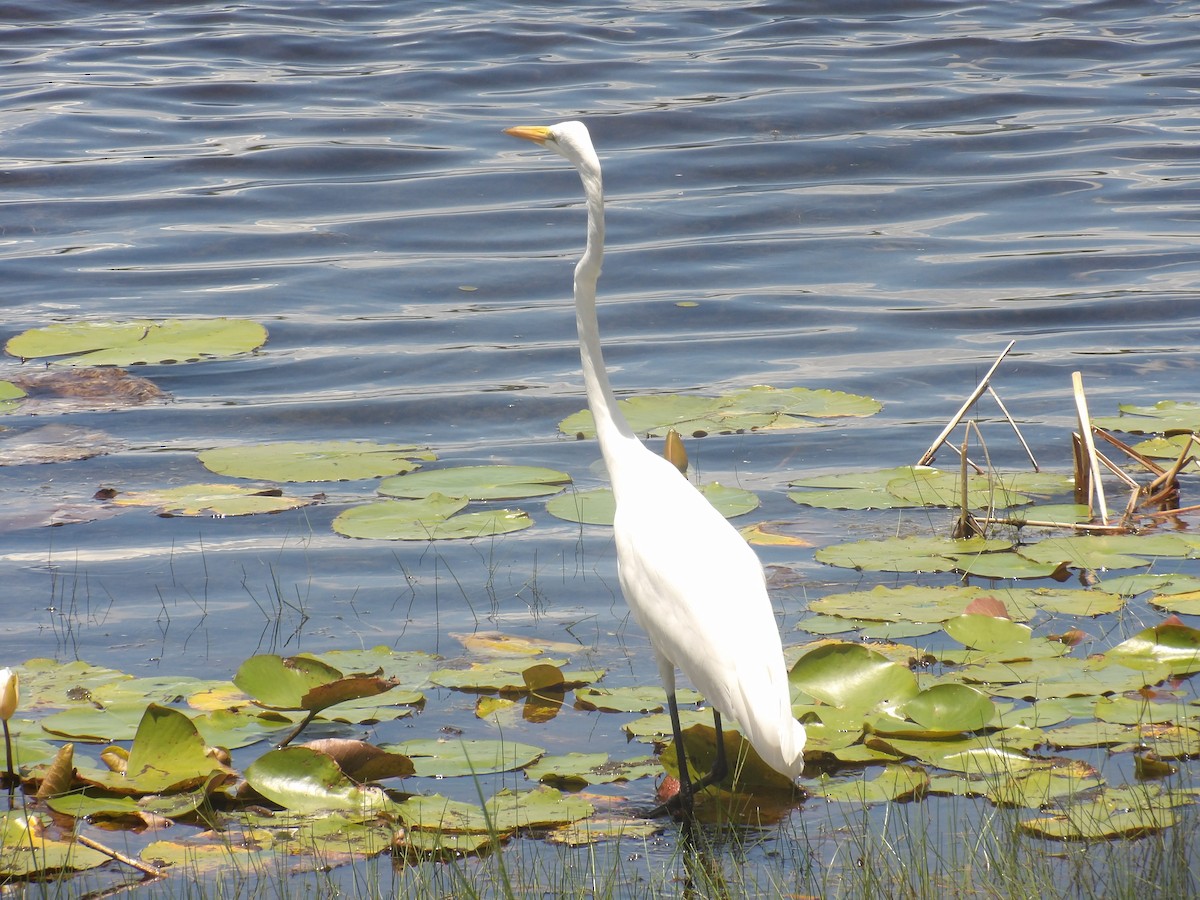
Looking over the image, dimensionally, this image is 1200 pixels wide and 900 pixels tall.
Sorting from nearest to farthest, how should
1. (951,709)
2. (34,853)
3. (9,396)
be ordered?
(34,853) < (951,709) < (9,396)

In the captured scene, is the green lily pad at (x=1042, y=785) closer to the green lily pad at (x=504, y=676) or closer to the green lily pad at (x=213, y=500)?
the green lily pad at (x=504, y=676)

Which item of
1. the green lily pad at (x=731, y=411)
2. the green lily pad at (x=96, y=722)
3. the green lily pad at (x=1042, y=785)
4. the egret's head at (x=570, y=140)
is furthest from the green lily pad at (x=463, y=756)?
the green lily pad at (x=731, y=411)

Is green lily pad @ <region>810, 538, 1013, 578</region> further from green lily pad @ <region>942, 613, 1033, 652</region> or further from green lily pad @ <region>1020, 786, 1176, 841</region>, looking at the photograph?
green lily pad @ <region>1020, 786, 1176, 841</region>

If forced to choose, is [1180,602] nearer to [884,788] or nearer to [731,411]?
[884,788]

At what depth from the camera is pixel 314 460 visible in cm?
557

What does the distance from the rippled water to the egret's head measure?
1.43 metres

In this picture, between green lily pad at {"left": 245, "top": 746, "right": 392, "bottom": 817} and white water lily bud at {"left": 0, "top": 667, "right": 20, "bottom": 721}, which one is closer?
white water lily bud at {"left": 0, "top": 667, "right": 20, "bottom": 721}

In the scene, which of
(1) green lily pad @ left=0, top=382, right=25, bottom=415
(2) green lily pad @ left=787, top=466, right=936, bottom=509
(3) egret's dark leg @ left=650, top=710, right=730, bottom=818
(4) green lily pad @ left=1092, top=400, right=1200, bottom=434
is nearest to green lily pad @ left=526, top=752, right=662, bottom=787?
(3) egret's dark leg @ left=650, top=710, right=730, bottom=818

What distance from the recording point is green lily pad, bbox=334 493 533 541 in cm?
486

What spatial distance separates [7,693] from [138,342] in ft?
14.7

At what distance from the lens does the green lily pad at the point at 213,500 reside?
16.9ft

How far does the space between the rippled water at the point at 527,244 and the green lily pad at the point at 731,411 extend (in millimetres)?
173

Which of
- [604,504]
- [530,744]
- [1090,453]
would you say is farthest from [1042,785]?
[604,504]

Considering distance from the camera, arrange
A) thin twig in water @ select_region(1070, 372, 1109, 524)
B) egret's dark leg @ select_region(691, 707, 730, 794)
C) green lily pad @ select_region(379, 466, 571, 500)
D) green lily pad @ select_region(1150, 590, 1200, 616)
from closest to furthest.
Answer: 1. egret's dark leg @ select_region(691, 707, 730, 794)
2. green lily pad @ select_region(1150, 590, 1200, 616)
3. thin twig in water @ select_region(1070, 372, 1109, 524)
4. green lily pad @ select_region(379, 466, 571, 500)
